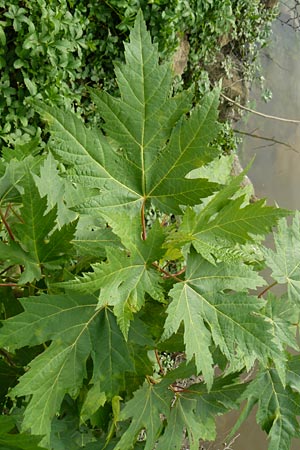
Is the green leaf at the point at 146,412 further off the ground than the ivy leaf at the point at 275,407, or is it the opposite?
the ivy leaf at the point at 275,407

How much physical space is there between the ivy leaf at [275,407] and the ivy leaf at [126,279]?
0.31 m

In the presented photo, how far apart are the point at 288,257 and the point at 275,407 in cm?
26

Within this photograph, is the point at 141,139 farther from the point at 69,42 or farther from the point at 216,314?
the point at 69,42

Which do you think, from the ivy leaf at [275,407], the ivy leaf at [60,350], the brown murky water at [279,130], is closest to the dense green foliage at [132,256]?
the ivy leaf at [60,350]

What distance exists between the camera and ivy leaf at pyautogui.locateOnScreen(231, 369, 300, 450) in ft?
2.75

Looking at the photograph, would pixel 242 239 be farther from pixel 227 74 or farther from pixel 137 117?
pixel 227 74

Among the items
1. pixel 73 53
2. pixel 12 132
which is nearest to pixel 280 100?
pixel 73 53

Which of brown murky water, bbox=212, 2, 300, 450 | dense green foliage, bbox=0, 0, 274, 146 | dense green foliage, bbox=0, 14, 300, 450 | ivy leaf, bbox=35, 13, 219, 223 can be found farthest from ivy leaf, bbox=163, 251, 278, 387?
brown murky water, bbox=212, 2, 300, 450

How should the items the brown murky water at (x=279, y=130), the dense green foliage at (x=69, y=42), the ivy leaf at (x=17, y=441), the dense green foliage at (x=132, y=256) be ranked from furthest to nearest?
the brown murky water at (x=279, y=130) < the dense green foliage at (x=69, y=42) < the dense green foliage at (x=132, y=256) < the ivy leaf at (x=17, y=441)

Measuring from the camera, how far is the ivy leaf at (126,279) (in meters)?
0.62

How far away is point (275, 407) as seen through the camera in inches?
33.7

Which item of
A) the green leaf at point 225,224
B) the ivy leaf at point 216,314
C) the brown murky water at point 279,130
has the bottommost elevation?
the brown murky water at point 279,130

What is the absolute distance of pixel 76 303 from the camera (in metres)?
0.71

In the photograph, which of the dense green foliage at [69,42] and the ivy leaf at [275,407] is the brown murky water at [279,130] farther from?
the ivy leaf at [275,407]
